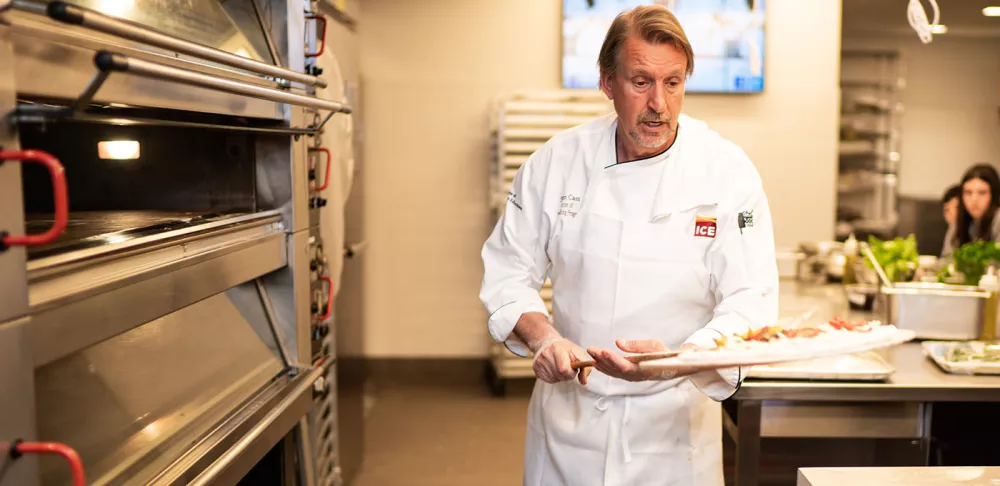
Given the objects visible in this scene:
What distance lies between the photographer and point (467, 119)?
5.01 m

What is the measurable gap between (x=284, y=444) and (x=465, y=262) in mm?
2980

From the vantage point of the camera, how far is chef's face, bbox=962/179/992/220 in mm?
4762

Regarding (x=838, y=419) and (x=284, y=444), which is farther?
(x=838, y=419)

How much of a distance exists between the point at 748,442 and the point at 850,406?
323 millimetres

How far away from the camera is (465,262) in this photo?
5.10m

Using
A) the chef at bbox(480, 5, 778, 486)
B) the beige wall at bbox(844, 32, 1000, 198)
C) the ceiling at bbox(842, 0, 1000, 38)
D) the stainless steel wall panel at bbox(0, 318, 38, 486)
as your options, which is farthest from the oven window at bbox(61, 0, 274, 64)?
the beige wall at bbox(844, 32, 1000, 198)

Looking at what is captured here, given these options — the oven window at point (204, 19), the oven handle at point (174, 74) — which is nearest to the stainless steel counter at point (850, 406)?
the oven handle at point (174, 74)

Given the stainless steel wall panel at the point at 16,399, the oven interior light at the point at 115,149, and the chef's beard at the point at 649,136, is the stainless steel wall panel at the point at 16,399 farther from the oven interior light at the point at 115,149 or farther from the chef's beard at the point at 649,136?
the chef's beard at the point at 649,136

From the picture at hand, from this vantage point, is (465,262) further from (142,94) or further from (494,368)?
(142,94)

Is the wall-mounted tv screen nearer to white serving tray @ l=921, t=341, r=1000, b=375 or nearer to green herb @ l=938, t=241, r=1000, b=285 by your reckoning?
green herb @ l=938, t=241, r=1000, b=285

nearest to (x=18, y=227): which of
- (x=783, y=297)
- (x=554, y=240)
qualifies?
(x=554, y=240)

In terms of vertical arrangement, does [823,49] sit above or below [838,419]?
above

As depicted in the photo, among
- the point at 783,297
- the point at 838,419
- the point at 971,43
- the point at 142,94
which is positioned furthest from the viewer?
the point at 971,43

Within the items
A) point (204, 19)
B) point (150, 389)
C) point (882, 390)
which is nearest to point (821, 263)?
point (882, 390)
